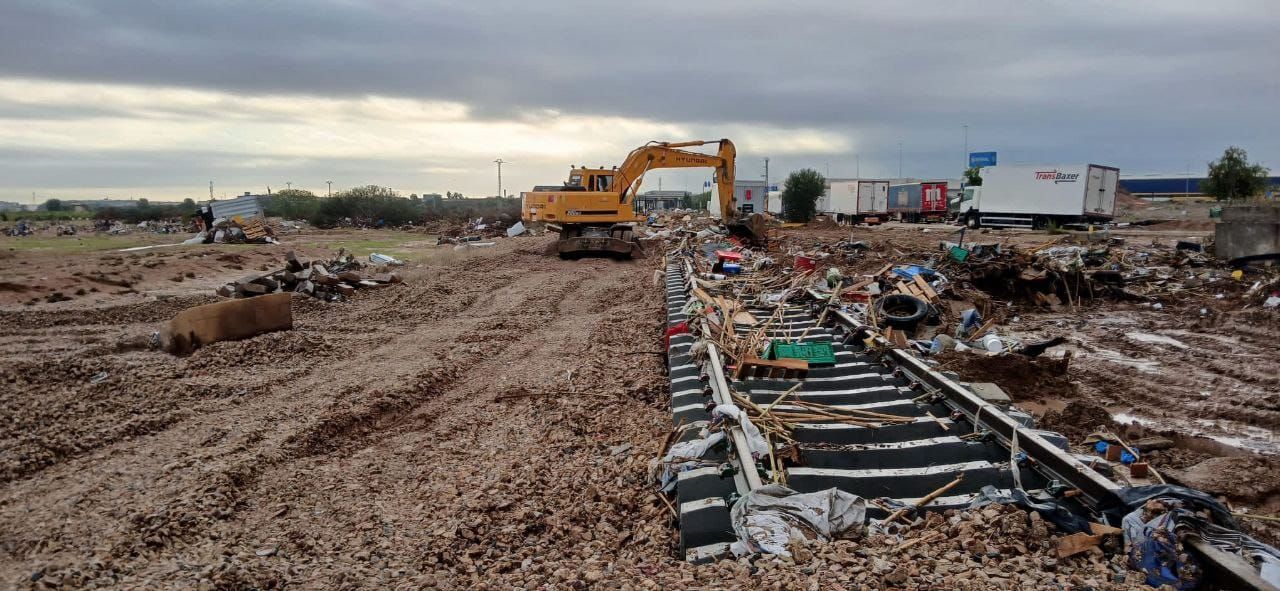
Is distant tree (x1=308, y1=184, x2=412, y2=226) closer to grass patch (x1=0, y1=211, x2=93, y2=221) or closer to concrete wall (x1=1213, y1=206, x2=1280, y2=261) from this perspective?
grass patch (x1=0, y1=211, x2=93, y2=221)

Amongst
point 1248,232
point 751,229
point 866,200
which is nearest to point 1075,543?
point 1248,232

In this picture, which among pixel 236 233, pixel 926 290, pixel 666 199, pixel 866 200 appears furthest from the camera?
pixel 666 199

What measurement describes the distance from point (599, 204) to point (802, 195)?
35.7m

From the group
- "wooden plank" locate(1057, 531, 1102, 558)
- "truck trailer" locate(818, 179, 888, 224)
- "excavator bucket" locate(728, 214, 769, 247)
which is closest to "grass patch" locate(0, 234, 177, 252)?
"excavator bucket" locate(728, 214, 769, 247)

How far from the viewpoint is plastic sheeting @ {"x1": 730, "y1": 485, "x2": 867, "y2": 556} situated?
3.63 m

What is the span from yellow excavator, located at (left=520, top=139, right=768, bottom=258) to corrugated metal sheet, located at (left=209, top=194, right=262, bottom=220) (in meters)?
23.9

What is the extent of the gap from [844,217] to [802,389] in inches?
1875

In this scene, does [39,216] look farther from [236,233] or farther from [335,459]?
[335,459]

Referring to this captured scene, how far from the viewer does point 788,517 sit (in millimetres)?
3797

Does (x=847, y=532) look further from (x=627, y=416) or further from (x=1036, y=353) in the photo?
(x=1036, y=353)

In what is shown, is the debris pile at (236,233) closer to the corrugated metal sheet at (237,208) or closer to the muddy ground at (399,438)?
the corrugated metal sheet at (237,208)

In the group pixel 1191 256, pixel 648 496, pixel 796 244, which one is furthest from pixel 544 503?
pixel 796 244

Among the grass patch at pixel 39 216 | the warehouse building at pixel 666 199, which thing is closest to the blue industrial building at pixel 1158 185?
the warehouse building at pixel 666 199

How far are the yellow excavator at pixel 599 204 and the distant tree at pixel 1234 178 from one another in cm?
5064
